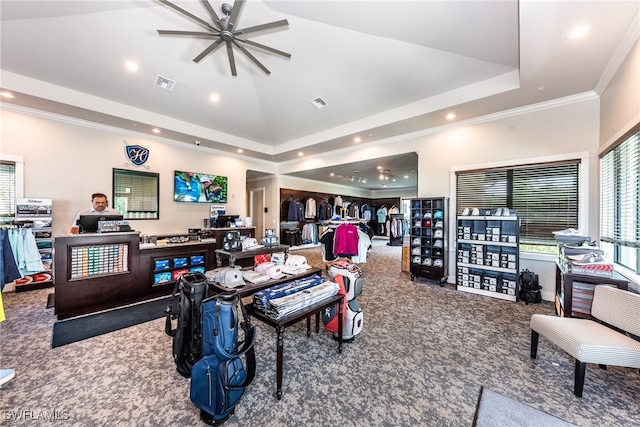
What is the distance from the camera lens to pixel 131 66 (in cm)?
361

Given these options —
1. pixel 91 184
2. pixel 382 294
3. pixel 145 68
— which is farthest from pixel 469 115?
pixel 91 184

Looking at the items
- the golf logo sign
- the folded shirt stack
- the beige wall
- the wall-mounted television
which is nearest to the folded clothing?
the folded shirt stack

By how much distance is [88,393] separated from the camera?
1797mm

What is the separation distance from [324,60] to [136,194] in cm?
492

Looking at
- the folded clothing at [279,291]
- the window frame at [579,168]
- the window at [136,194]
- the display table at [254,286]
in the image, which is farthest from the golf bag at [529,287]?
the window at [136,194]

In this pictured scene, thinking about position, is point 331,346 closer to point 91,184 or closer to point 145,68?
point 145,68

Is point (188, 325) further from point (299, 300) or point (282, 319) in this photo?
point (299, 300)

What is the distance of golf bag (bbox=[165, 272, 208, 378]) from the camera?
1928mm

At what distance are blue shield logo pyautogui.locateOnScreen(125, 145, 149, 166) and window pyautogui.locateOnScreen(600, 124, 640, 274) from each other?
7.76 metres

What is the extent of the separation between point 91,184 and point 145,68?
2730 mm

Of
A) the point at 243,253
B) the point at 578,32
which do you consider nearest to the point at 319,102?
the point at 243,253

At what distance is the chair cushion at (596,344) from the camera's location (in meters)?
1.70

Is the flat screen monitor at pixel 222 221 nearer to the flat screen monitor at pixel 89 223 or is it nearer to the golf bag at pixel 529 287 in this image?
the flat screen monitor at pixel 89 223

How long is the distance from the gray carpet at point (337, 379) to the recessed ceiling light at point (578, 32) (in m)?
3.21
